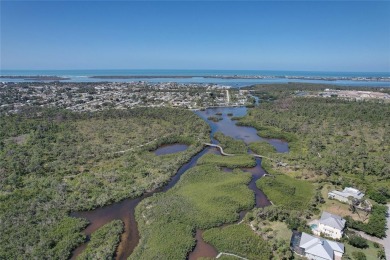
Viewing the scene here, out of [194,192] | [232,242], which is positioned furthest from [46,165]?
[232,242]

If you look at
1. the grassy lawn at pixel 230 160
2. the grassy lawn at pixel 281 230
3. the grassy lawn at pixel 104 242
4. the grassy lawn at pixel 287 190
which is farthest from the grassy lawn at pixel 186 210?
the grassy lawn at pixel 281 230

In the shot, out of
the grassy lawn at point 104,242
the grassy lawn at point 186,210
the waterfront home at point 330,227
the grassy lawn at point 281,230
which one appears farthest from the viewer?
the grassy lawn at point 281,230

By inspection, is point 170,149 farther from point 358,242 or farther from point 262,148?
point 358,242

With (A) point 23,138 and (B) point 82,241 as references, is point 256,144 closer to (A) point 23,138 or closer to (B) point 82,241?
(B) point 82,241

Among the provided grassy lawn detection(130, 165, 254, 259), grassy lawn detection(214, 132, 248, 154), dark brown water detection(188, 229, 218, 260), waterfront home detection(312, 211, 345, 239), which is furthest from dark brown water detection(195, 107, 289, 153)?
dark brown water detection(188, 229, 218, 260)

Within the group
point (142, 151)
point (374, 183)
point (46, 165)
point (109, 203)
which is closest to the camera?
point (109, 203)

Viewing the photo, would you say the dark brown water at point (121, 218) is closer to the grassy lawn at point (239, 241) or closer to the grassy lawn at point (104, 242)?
the grassy lawn at point (104, 242)

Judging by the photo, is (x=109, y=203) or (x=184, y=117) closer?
(x=109, y=203)
